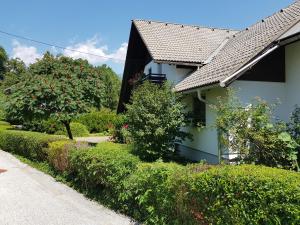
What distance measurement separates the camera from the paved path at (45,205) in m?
7.49

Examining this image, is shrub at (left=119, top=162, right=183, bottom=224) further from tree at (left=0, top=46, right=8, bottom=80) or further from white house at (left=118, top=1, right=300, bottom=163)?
tree at (left=0, top=46, right=8, bottom=80)

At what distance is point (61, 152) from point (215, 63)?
6875 millimetres

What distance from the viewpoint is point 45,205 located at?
28.6 feet

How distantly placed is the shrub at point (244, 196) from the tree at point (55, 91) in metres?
11.1

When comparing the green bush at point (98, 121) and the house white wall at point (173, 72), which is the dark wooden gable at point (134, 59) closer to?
the house white wall at point (173, 72)

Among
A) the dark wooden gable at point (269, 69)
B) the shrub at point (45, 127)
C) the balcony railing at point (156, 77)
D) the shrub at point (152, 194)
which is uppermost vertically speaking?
the balcony railing at point (156, 77)

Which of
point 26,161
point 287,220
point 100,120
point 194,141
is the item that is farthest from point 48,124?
point 287,220

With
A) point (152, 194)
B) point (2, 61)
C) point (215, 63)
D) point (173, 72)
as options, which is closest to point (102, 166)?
point (152, 194)

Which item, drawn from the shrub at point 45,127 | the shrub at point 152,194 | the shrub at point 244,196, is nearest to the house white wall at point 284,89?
the shrub at point 152,194

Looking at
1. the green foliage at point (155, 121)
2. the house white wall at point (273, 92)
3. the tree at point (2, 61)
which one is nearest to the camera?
the house white wall at point (273, 92)

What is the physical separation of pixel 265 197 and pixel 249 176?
358mm

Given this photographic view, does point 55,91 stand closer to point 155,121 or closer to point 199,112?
point 155,121

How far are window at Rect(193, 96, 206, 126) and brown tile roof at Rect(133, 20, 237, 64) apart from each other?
2.71m

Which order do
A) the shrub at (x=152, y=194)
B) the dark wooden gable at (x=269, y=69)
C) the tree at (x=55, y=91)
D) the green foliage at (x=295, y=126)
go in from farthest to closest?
the tree at (x=55, y=91), the dark wooden gable at (x=269, y=69), the green foliage at (x=295, y=126), the shrub at (x=152, y=194)
